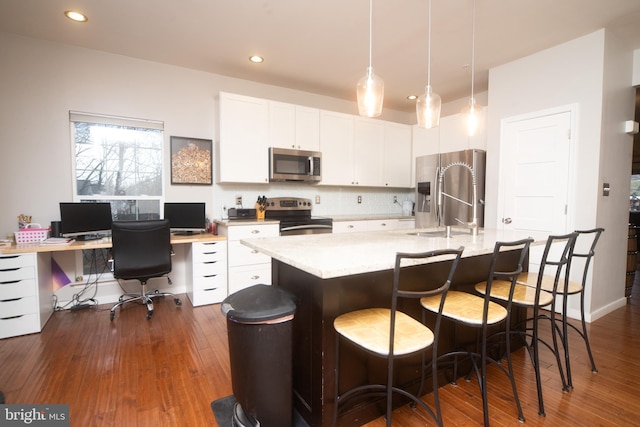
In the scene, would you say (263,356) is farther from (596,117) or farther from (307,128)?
(596,117)

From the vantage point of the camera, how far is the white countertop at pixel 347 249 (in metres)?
1.29

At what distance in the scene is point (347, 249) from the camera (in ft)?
5.58

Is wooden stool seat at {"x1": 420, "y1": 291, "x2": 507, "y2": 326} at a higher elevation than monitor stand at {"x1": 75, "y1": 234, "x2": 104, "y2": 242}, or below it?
below

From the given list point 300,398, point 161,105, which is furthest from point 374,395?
point 161,105

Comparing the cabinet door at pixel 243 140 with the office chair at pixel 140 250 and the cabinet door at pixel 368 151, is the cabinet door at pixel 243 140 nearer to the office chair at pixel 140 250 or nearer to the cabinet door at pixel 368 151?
the office chair at pixel 140 250

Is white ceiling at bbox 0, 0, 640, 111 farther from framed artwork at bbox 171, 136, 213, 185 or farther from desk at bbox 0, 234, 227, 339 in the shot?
desk at bbox 0, 234, 227, 339

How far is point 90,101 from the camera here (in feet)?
10.7

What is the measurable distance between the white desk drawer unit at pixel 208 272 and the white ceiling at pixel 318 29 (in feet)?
6.97

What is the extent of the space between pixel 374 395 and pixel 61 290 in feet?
11.4

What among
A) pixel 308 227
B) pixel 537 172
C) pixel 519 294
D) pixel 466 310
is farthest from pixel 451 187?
pixel 466 310

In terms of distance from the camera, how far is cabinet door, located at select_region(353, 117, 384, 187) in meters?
4.62

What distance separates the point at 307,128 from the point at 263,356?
10.9 ft

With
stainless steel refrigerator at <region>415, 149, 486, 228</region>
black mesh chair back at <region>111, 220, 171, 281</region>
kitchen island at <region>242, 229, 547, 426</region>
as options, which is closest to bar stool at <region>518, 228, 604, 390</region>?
kitchen island at <region>242, 229, 547, 426</region>

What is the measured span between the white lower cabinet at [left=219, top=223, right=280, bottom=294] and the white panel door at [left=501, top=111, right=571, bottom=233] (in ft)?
9.38
